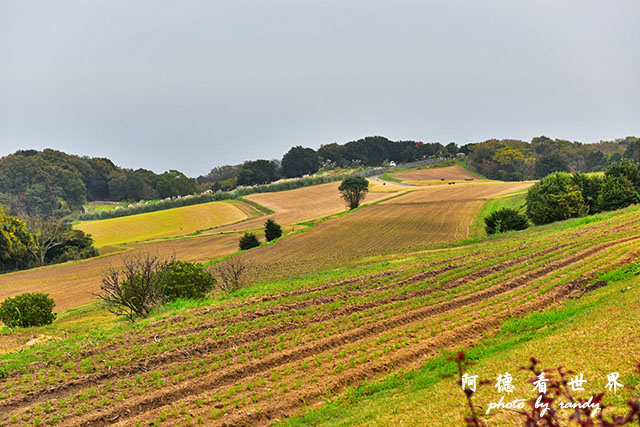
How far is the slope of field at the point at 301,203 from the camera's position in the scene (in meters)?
69.7

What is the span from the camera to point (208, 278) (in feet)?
71.1

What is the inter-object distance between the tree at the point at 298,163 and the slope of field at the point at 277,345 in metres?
134

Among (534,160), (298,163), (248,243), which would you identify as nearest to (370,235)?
(248,243)

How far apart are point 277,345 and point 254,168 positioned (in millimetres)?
131155

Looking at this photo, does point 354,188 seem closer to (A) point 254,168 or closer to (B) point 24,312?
(B) point 24,312

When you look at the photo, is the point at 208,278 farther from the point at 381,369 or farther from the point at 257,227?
the point at 257,227

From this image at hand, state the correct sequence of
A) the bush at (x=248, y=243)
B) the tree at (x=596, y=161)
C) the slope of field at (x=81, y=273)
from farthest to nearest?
the tree at (x=596, y=161)
the bush at (x=248, y=243)
the slope of field at (x=81, y=273)

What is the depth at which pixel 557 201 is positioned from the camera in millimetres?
34156

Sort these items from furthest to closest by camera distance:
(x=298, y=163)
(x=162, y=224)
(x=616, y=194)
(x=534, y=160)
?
(x=298, y=163), (x=534, y=160), (x=162, y=224), (x=616, y=194)

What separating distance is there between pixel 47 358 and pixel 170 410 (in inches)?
226

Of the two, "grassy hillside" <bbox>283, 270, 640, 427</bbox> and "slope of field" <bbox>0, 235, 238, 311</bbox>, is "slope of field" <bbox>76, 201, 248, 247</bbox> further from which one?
"grassy hillside" <bbox>283, 270, 640, 427</bbox>

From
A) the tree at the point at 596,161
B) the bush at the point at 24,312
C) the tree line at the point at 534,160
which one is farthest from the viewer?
the tree at the point at 596,161

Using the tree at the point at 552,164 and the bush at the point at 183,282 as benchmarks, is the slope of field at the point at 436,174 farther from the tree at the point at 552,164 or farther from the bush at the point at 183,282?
the bush at the point at 183,282

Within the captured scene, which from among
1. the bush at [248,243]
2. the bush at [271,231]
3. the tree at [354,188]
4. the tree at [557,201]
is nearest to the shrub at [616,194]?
the tree at [557,201]
